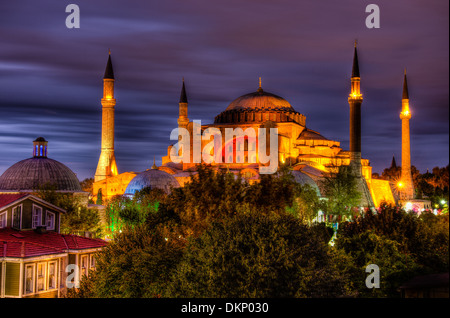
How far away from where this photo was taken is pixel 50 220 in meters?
27.9

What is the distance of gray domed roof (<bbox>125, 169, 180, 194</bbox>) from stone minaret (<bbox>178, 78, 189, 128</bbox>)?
1574 cm

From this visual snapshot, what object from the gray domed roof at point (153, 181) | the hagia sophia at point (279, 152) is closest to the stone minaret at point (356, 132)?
the hagia sophia at point (279, 152)

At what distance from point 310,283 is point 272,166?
49.3m

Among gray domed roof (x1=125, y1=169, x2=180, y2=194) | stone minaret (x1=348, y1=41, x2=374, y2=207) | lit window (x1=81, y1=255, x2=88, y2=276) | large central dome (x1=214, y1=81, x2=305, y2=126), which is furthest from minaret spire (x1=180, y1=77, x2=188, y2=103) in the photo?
lit window (x1=81, y1=255, x2=88, y2=276)

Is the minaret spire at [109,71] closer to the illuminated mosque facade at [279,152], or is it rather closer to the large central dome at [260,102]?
the illuminated mosque facade at [279,152]

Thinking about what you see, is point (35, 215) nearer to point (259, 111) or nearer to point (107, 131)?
point (107, 131)

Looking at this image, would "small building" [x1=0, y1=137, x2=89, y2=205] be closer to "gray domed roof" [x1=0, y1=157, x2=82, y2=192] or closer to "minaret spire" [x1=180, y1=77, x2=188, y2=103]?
"gray domed roof" [x1=0, y1=157, x2=82, y2=192]

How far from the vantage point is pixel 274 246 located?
16.8 meters

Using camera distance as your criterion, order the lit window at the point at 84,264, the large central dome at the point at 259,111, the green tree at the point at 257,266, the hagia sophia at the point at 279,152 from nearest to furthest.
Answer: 1. the green tree at the point at 257,266
2. the lit window at the point at 84,264
3. the hagia sophia at the point at 279,152
4. the large central dome at the point at 259,111

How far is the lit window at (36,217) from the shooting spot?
26.6 m

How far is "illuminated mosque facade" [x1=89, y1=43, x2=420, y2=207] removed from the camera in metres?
63.6

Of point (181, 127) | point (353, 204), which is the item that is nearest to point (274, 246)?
point (353, 204)

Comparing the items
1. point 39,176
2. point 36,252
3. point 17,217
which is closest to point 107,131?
point 39,176
